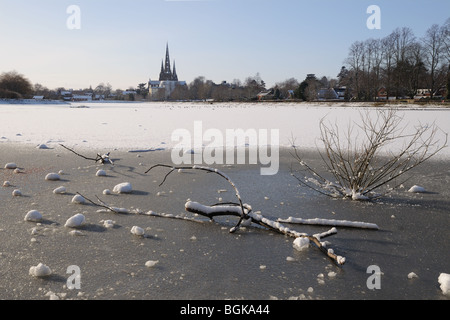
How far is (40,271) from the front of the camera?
2877 mm

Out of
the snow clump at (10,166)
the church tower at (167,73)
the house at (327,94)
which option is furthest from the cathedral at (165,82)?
the snow clump at (10,166)

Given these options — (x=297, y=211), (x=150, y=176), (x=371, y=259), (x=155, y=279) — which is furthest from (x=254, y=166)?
(x=155, y=279)

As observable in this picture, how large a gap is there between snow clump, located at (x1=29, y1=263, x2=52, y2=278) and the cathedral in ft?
463

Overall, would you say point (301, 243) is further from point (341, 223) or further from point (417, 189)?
point (417, 189)

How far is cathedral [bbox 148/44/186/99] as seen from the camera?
143 m

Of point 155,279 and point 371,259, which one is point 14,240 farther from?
point 371,259

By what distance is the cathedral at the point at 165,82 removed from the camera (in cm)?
14327

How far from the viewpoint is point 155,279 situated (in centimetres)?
287

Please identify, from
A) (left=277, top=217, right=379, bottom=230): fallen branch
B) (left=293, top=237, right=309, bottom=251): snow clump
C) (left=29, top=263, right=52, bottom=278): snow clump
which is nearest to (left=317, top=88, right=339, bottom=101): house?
(left=277, top=217, right=379, bottom=230): fallen branch

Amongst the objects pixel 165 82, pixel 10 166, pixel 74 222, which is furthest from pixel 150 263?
pixel 165 82

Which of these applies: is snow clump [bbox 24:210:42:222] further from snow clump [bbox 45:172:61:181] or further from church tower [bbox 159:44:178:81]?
church tower [bbox 159:44:178:81]
